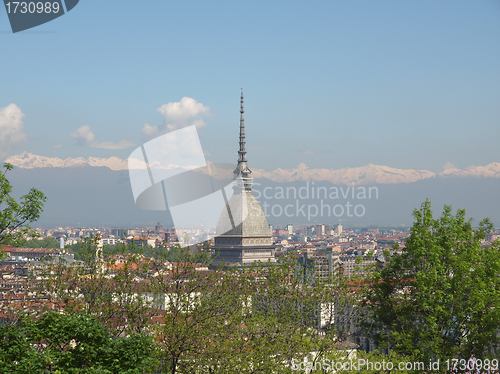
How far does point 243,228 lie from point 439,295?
74.0m

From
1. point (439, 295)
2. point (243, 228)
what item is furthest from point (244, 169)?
point (439, 295)

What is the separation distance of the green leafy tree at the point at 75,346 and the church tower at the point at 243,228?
7598 cm

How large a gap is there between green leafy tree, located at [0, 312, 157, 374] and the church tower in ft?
249

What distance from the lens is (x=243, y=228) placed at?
93.6m

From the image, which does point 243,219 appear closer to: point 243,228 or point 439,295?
point 243,228

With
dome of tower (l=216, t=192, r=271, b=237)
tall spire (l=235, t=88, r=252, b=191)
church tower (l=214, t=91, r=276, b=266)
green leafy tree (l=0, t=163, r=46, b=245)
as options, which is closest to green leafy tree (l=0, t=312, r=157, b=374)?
green leafy tree (l=0, t=163, r=46, b=245)

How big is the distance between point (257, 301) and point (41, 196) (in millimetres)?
7608

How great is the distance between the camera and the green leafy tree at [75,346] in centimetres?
1145

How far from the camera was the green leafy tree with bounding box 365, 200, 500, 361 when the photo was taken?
19.9m

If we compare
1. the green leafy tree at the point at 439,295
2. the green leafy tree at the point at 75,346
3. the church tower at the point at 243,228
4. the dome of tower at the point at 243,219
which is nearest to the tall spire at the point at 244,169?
the church tower at the point at 243,228

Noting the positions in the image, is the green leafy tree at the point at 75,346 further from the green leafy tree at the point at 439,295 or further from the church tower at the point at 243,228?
the church tower at the point at 243,228

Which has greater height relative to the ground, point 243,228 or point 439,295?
point 439,295

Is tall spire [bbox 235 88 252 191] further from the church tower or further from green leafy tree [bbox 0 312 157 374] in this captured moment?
green leafy tree [bbox 0 312 157 374]

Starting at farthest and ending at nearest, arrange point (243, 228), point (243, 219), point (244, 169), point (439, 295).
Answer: point (244, 169) → point (243, 219) → point (243, 228) → point (439, 295)
